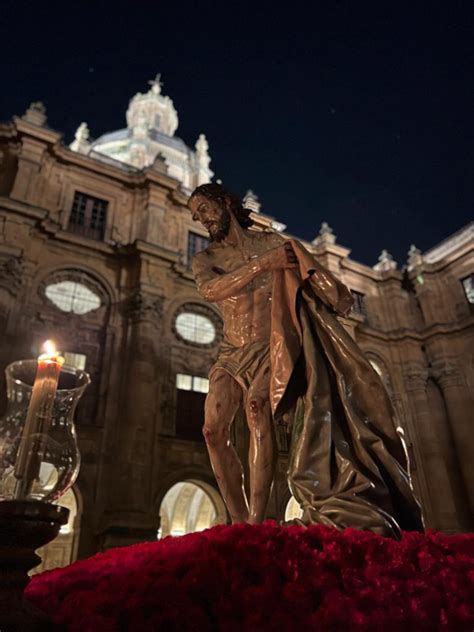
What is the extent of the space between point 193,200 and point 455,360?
19368 mm

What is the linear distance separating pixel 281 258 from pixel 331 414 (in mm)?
1151

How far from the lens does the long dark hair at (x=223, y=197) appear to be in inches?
150

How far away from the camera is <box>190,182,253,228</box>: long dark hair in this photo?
3.80 meters

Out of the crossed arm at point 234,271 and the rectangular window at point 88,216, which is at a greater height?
the rectangular window at point 88,216

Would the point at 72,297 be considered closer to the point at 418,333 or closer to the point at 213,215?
the point at 213,215

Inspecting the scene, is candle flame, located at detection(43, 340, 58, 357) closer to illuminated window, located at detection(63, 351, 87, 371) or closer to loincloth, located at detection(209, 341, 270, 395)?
loincloth, located at detection(209, 341, 270, 395)

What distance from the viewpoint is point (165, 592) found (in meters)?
1.55

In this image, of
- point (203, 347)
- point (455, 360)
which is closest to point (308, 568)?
point (203, 347)

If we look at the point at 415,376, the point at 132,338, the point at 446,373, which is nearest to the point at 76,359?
the point at 132,338

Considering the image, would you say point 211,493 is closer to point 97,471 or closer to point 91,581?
point 97,471

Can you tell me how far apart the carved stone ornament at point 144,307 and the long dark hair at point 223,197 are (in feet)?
33.7

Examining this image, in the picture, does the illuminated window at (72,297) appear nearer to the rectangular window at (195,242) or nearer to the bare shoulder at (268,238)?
the rectangular window at (195,242)

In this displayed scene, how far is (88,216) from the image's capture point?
15.8m

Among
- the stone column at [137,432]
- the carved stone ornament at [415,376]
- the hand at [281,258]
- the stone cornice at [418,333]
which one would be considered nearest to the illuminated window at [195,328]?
the stone column at [137,432]
